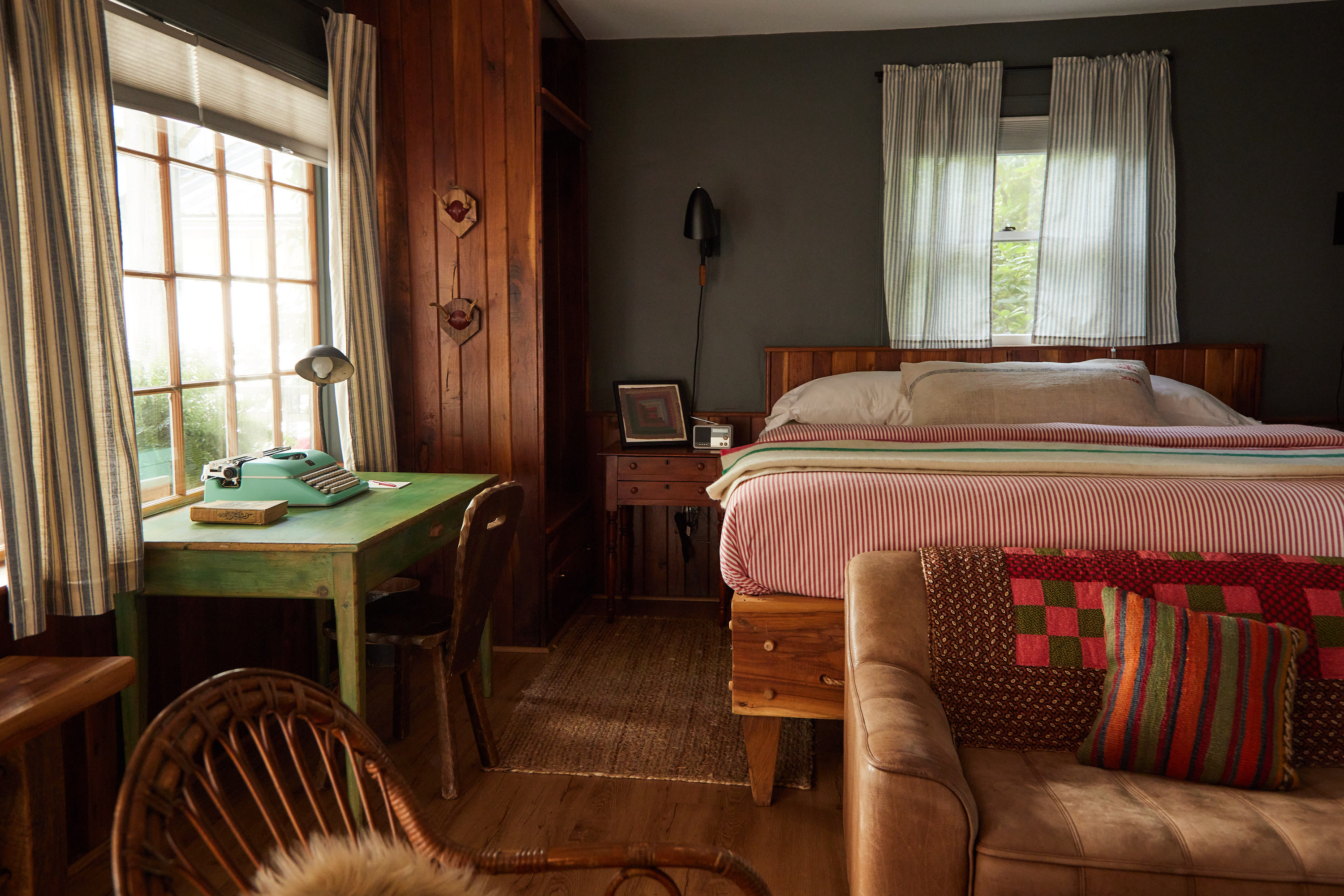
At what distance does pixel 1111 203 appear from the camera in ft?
12.5

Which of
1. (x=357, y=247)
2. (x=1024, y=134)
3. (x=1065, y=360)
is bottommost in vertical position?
(x=1065, y=360)

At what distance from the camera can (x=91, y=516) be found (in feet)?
6.05

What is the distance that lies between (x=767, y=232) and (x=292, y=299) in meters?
2.03

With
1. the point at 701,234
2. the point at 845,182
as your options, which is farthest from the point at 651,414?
the point at 845,182

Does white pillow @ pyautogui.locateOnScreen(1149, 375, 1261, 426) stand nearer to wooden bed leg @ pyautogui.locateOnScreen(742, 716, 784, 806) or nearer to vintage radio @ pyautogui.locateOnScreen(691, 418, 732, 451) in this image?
vintage radio @ pyautogui.locateOnScreen(691, 418, 732, 451)

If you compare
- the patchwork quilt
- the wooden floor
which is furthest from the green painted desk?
the patchwork quilt

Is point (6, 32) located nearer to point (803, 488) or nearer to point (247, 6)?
point (247, 6)

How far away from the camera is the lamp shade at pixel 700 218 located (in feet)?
12.6

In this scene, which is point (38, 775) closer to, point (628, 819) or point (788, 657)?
point (628, 819)

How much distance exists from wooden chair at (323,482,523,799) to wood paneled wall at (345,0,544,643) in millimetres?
955

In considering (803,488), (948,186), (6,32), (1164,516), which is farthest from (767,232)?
(6,32)

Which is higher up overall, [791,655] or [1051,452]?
[1051,452]

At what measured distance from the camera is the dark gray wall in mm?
3760

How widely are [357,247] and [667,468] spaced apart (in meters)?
1.44
